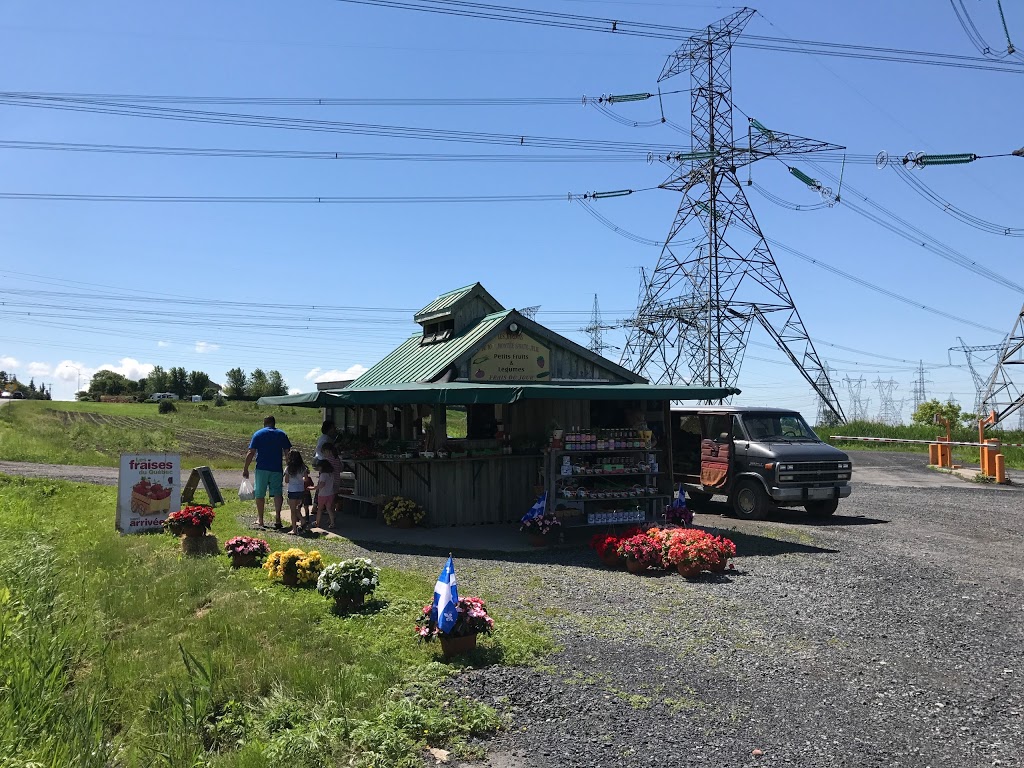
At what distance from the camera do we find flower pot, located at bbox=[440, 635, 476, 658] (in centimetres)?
620

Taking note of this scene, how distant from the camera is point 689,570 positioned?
30.3ft

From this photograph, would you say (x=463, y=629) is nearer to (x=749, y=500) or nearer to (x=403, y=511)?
(x=403, y=511)

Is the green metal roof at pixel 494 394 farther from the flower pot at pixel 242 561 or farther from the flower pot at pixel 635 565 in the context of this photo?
the flower pot at pixel 242 561

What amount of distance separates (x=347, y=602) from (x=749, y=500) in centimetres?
992

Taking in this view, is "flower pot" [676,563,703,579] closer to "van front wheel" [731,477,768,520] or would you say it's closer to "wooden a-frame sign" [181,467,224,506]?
"van front wheel" [731,477,768,520]

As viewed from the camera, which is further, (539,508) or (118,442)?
(118,442)

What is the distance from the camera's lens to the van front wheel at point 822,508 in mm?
15430

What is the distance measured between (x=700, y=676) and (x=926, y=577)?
4987mm

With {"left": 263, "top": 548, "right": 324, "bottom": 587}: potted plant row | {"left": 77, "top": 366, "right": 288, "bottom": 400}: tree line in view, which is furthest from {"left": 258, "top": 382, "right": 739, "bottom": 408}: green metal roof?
{"left": 77, "top": 366, "right": 288, "bottom": 400}: tree line

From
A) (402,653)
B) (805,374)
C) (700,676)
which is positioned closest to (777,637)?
(700,676)

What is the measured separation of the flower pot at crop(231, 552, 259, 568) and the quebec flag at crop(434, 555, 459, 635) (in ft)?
14.5

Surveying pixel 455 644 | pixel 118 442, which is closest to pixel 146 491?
pixel 455 644

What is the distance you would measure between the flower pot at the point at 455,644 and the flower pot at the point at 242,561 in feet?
14.7

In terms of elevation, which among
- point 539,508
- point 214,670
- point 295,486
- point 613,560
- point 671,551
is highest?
point 295,486
